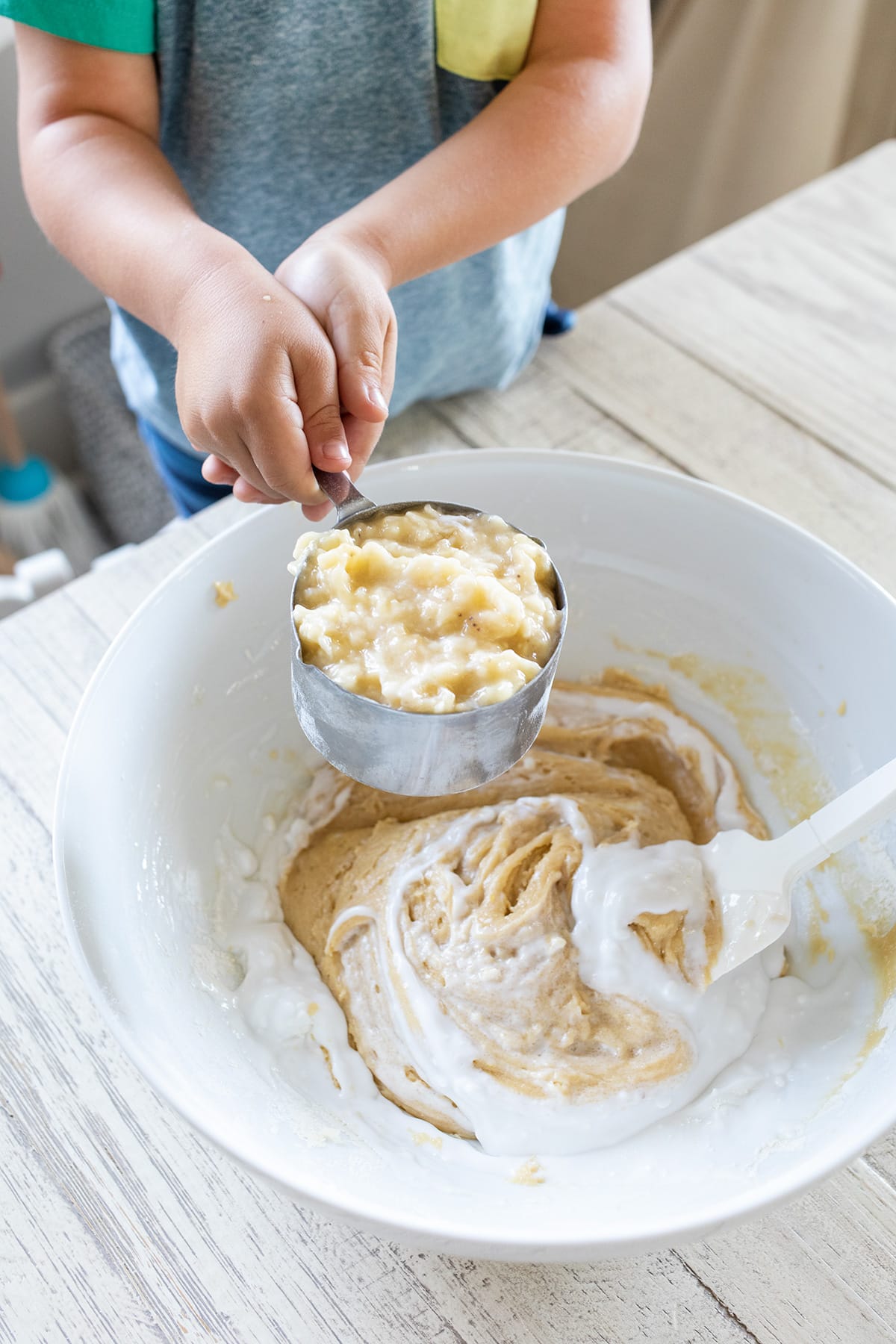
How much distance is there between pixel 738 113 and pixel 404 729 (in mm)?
1760

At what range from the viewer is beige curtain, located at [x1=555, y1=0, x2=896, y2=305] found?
1.83 metres

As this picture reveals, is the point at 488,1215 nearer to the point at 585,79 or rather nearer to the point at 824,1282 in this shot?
the point at 824,1282

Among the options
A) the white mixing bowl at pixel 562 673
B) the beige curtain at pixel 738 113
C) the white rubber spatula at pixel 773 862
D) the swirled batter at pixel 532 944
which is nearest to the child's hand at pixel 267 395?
the white mixing bowl at pixel 562 673

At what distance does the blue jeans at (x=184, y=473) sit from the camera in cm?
124

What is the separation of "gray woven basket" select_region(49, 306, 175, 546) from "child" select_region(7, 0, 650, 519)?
0.67 meters

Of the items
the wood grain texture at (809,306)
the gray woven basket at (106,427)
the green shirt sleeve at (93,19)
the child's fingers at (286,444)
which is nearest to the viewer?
the child's fingers at (286,444)

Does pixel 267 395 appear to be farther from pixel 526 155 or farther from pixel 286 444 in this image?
pixel 526 155

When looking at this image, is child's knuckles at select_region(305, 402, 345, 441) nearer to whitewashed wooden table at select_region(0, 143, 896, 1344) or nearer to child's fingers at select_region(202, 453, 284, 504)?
child's fingers at select_region(202, 453, 284, 504)

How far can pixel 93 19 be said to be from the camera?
0.88 meters

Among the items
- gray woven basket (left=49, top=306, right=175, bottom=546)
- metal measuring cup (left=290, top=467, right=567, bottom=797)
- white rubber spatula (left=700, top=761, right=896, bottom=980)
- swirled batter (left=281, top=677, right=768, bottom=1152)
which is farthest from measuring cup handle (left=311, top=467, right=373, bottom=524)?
gray woven basket (left=49, top=306, right=175, bottom=546)

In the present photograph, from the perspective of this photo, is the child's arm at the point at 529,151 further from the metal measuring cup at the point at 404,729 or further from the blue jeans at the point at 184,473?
the blue jeans at the point at 184,473

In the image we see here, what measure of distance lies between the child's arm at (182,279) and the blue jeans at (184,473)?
0.33 meters

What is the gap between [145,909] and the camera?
2.35ft

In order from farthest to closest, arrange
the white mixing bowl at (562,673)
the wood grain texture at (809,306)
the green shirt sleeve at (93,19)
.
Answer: the wood grain texture at (809,306) < the green shirt sleeve at (93,19) < the white mixing bowl at (562,673)
